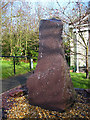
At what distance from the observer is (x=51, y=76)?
2.34 m

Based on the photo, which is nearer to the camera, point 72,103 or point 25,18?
point 72,103

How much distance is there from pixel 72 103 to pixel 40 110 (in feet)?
2.15

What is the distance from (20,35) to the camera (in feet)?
36.4

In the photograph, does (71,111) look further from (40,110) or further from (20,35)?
(20,35)

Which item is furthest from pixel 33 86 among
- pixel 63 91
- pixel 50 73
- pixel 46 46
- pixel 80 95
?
pixel 80 95

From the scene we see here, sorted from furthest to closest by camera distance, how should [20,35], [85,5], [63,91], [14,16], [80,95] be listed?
[20,35], [14,16], [85,5], [80,95], [63,91]

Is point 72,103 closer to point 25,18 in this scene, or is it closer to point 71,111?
point 71,111

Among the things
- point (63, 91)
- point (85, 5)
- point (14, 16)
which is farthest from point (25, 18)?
point (63, 91)

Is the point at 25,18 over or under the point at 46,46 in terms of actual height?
over

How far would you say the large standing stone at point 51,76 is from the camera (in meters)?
2.25

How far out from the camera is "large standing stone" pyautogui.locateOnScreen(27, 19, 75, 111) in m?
2.25

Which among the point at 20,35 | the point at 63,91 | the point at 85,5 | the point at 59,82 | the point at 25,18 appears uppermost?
the point at 25,18

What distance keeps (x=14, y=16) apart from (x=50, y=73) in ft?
30.6

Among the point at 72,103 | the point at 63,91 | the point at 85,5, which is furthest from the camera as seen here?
the point at 85,5
